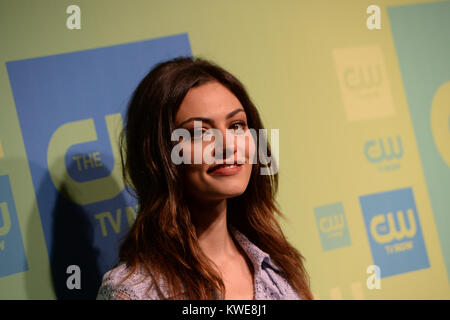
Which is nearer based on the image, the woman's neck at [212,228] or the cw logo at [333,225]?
the woman's neck at [212,228]

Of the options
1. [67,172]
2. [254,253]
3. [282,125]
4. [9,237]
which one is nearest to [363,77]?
[282,125]

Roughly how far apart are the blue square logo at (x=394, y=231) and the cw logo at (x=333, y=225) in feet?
0.37

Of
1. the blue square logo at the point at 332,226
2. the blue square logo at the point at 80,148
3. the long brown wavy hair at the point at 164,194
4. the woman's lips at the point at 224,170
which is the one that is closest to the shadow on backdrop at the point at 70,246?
the blue square logo at the point at 80,148

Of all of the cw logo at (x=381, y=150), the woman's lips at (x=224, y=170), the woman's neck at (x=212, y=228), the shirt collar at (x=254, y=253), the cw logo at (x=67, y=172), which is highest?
the cw logo at (x=67, y=172)

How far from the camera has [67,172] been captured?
1.64 metres

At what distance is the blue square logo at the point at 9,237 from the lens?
5.11 ft

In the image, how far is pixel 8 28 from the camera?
5.24 feet

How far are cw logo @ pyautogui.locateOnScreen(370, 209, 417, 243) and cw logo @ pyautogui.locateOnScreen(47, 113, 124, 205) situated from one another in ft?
3.49

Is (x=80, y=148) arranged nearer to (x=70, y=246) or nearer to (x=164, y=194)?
(x=70, y=246)

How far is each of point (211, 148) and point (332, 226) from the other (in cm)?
84

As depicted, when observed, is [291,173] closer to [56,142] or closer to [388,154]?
Result: [388,154]

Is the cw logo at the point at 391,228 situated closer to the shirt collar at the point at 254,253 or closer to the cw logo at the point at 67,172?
the shirt collar at the point at 254,253

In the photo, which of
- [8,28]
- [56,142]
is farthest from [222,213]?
[8,28]

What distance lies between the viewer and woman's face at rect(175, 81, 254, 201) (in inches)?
51.7
